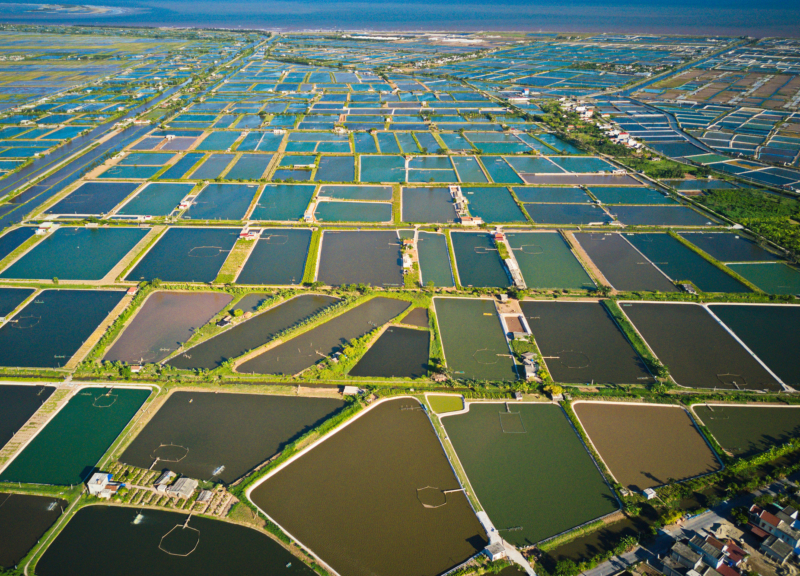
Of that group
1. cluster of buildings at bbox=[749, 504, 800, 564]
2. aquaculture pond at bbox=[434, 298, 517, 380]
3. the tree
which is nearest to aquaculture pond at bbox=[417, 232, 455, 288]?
aquaculture pond at bbox=[434, 298, 517, 380]

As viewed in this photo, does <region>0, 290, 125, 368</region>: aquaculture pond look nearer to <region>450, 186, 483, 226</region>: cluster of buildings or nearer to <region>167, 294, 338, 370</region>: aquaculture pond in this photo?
<region>167, 294, 338, 370</region>: aquaculture pond

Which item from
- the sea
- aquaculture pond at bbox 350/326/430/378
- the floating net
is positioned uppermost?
the sea

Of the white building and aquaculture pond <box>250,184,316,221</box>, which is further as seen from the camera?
aquaculture pond <box>250,184,316,221</box>

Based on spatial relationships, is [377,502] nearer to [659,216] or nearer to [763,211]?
[659,216]

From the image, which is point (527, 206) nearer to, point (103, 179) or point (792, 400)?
point (792, 400)

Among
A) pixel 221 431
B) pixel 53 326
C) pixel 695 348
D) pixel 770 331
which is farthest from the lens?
pixel 770 331

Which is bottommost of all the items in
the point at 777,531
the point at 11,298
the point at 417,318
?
the point at 11,298

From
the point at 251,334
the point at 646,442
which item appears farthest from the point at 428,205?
the point at 646,442
